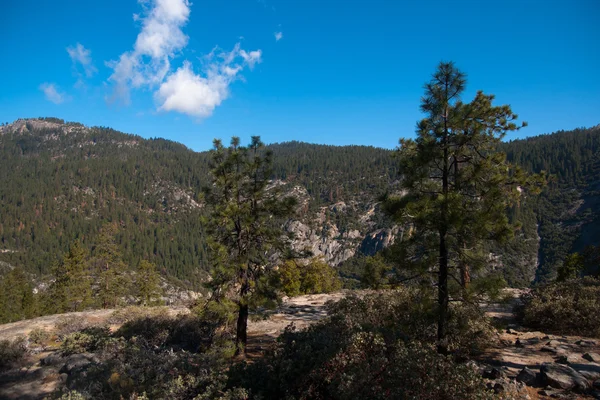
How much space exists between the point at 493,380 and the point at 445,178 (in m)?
4.64

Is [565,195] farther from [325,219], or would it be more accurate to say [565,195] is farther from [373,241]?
[325,219]

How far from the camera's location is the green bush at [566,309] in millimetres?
11051

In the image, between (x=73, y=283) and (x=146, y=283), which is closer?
(x=73, y=283)

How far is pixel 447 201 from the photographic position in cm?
739

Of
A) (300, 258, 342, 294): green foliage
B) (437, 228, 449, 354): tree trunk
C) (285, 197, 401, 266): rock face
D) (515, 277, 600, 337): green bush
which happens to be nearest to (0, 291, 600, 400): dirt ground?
(515, 277, 600, 337): green bush

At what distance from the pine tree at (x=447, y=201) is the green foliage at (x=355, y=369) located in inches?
40.0

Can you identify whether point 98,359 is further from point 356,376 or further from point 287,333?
point 356,376

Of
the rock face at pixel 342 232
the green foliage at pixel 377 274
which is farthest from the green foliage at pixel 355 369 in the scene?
the rock face at pixel 342 232

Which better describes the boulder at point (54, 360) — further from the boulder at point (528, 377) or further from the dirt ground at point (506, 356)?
the boulder at point (528, 377)

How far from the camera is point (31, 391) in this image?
8211mm

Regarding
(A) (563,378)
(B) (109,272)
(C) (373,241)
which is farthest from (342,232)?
(A) (563,378)

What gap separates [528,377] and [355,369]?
4.91 m

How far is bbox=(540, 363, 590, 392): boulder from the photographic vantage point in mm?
6668

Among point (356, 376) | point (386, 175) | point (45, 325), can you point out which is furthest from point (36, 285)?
point (386, 175)
